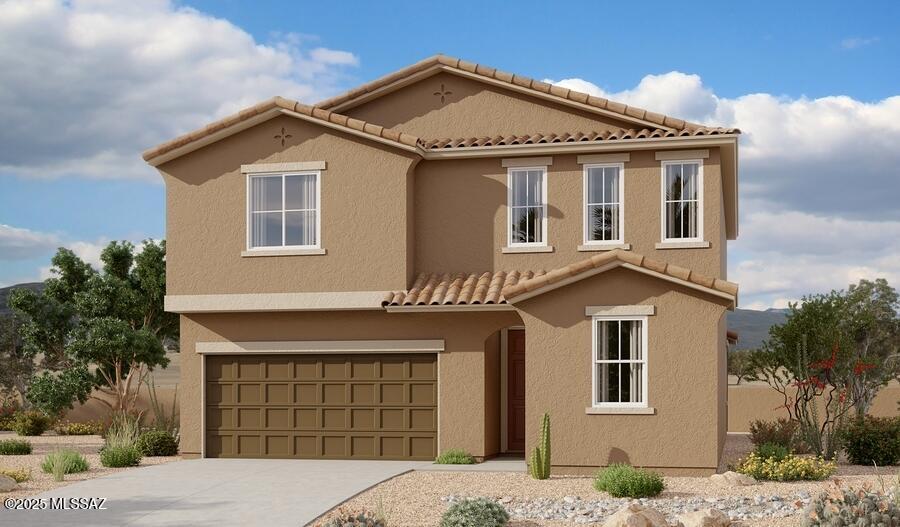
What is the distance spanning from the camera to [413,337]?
2103 centimetres

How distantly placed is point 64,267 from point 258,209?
11161 mm

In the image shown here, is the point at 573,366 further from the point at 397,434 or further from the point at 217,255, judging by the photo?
the point at 217,255

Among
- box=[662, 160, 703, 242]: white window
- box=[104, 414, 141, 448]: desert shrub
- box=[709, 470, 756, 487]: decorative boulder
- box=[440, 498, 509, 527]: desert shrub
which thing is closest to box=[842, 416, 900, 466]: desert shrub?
box=[709, 470, 756, 487]: decorative boulder

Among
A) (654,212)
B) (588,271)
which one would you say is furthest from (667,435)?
(654,212)

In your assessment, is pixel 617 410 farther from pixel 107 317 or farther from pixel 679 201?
pixel 107 317

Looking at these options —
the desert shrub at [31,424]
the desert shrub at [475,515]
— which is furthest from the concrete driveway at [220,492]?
the desert shrub at [31,424]

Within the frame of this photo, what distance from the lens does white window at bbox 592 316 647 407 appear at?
739 inches

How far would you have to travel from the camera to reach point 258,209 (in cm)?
2170

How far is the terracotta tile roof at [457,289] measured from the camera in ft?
66.0

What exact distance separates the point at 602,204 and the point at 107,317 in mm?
14177

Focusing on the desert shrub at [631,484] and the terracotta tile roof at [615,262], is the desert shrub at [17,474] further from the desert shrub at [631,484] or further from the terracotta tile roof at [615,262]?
the desert shrub at [631,484]

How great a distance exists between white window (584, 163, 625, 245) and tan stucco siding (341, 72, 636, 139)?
4.64ft

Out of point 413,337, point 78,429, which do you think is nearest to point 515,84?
point 413,337

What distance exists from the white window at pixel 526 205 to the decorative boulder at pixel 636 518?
30.4 feet
